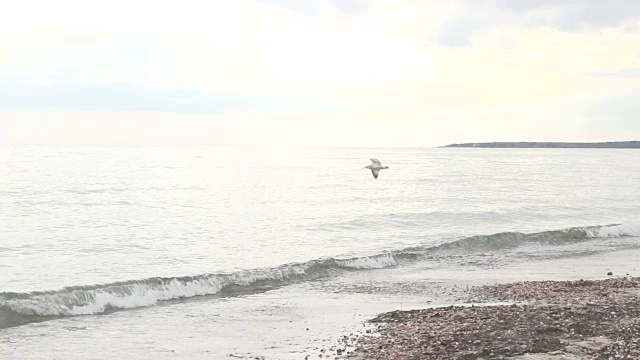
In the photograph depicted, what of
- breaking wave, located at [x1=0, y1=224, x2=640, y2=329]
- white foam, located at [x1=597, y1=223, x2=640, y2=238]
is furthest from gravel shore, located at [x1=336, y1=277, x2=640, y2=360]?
white foam, located at [x1=597, y1=223, x2=640, y2=238]

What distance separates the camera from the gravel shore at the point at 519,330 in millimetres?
12102

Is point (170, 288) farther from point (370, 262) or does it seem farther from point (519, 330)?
point (519, 330)

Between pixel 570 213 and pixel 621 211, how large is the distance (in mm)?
4680

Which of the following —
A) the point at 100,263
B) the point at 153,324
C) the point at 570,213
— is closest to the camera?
the point at 153,324

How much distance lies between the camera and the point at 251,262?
27.1 meters

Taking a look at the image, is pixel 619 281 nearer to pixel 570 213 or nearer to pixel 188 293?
pixel 188 293

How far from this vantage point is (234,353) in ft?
45.6

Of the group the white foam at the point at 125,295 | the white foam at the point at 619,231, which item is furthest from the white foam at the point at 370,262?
the white foam at the point at 619,231

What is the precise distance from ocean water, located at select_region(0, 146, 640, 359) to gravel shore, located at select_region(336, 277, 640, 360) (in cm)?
129

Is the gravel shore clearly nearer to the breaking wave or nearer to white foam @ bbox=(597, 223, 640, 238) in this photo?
the breaking wave

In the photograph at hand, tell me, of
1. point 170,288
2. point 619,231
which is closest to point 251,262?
point 170,288

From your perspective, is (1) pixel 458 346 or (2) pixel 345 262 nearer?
(1) pixel 458 346

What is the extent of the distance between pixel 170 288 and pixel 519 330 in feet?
40.6

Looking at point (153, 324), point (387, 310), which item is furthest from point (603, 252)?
point (153, 324)
